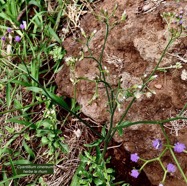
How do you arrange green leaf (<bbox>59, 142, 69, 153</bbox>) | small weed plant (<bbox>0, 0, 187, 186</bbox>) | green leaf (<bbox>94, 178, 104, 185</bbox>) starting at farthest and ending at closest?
green leaf (<bbox>59, 142, 69, 153</bbox>) < small weed plant (<bbox>0, 0, 187, 186</bbox>) < green leaf (<bbox>94, 178, 104, 185</bbox>)

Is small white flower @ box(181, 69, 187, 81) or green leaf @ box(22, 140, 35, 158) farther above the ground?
small white flower @ box(181, 69, 187, 81)

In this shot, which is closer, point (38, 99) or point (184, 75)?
point (184, 75)

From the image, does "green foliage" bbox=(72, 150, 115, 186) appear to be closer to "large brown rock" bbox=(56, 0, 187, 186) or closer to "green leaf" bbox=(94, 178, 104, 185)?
"green leaf" bbox=(94, 178, 104, 185)

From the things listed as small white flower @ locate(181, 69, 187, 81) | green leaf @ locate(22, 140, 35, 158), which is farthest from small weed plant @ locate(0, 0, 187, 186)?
small white flower @ locate(181, 69, 187, 81)

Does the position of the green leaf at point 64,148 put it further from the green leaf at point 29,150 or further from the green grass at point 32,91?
Result: the green leaf at point 29,150

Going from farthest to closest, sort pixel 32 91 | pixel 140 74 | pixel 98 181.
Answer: pixel 32 91
pixel 140 74
pixel 98 181

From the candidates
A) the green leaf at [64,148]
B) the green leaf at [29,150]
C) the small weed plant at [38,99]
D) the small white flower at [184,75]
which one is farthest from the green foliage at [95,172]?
the small white flower at [184,75]

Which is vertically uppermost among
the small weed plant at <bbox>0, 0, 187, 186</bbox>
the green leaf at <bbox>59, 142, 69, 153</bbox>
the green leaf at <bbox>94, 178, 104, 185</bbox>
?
the small weed plant at <bbox>0, 0, 187, 186</bbox>

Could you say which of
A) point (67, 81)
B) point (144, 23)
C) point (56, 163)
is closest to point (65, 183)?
point (56, 163)

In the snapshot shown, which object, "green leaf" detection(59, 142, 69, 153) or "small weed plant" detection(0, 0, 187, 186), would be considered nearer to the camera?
"small weed plant" detection(0, 0, 187, 186)

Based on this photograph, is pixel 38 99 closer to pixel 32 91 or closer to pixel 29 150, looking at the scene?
pixel 32 91

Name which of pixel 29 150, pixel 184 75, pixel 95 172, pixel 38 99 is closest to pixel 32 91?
pixel 38 99
